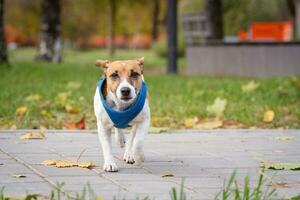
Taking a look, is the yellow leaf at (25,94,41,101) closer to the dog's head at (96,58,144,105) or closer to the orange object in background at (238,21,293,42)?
the dog's head at (96,58,144,105)

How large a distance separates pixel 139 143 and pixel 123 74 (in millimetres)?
615

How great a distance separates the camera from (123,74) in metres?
6.03

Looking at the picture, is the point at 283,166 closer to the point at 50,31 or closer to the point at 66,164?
the point at 66,164

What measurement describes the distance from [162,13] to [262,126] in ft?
141

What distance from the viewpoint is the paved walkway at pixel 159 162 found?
523cm

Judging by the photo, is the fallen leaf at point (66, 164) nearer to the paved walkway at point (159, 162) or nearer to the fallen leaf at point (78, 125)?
the paved walkway at point (159, 162)

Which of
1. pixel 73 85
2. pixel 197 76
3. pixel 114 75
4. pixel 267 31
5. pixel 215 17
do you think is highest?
pixel 215 17

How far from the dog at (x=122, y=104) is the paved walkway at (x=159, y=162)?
6.0 inches

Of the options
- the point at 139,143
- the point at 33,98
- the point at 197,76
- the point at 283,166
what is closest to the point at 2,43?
the point at 197,76

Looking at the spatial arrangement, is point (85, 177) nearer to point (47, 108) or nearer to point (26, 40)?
point (47, 108)

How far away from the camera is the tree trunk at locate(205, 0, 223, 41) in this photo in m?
21.0

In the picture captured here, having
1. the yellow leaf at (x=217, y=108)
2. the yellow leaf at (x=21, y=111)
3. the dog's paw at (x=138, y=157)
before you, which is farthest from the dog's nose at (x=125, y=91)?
the yellow leaf at (x=217, y=108)

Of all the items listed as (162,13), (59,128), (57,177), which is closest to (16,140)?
(59,128)

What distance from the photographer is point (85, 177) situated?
5.68 m
